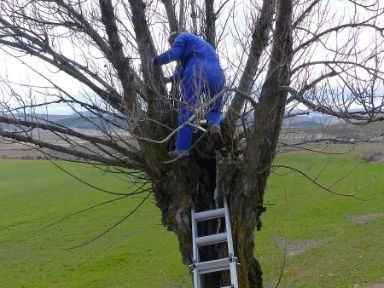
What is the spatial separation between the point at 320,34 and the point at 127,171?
3.26 m

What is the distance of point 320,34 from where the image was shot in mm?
5590

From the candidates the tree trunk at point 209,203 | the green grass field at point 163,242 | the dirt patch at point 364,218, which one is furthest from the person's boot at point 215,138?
the dirt patch at point 364,218

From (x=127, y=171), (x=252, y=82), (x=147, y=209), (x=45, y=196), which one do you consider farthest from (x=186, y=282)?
(x=45, y=196)

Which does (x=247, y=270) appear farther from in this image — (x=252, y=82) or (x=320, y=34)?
(x=320, y=34)

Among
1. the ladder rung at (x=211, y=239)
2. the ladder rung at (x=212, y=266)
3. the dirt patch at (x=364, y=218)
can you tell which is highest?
the ladder rung at (x=211, y=239)

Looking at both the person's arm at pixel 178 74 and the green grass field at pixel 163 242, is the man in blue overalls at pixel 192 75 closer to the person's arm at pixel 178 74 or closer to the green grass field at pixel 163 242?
the person's arm at pixel 178 74

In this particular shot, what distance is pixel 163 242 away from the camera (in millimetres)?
27328

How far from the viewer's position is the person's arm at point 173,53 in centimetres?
604

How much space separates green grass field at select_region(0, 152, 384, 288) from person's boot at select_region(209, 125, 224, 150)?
356 cm

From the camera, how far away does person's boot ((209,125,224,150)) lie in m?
5.90

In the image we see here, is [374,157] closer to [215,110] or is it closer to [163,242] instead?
[163,242]

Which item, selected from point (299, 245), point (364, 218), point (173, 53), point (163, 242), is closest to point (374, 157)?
point (364, 218)

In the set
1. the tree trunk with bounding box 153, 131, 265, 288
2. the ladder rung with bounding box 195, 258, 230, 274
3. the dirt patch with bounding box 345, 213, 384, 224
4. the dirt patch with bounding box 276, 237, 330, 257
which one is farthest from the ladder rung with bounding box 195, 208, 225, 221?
the dirt patch with bounding box 345, 213, 384, 224

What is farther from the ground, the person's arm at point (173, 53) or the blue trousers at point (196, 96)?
the person's arm at point (173, 53)
